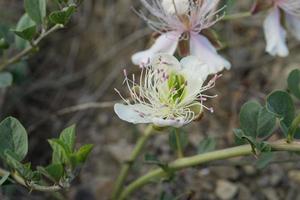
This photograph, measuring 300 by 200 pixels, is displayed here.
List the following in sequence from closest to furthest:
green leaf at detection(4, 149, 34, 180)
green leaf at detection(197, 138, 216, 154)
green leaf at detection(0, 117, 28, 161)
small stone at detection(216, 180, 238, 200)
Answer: green leaf at detection(4, 149, 34, 180) < green leaf at detection(0, 117, 28, 161) < green leaf at detection(197, 138, 216, 154) < small stone at detection(216, 180, 238, 200)

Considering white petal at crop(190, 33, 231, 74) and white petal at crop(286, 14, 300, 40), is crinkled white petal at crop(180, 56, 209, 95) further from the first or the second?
white petal at crop(286, 14, 300, 40)

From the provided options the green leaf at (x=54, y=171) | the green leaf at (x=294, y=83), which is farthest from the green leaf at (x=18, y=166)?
the green leaf at (x=294, y=83)

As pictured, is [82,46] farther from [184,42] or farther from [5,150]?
[5,150]

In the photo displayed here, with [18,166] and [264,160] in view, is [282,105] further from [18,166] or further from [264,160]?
[18,166]

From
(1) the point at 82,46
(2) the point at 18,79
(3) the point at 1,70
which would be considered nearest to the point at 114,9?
(1) the point at 82,46

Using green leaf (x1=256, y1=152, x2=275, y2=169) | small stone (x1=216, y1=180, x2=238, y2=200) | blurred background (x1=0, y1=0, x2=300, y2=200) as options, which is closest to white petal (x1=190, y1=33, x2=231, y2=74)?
green leaf (x1=256, y1=152, x2=275, y2=169)

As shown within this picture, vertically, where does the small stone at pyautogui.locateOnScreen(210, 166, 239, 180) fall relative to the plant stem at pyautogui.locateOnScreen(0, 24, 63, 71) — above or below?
below
